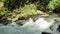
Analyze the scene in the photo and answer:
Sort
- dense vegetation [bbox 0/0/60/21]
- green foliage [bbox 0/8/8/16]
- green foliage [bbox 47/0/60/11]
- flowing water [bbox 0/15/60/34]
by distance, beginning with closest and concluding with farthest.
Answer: flowing water [bbox 0/15/60/34], dense vegetation [bbox 0/0/60/21], green foliage [bbox 47/0/60/11], green foliage [bbox 0/8/8/16]

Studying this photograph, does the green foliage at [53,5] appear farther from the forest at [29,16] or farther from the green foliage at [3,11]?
the green foliage at [3,11]

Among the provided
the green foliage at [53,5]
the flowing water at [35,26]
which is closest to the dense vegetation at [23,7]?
the green foliage at [53,5]

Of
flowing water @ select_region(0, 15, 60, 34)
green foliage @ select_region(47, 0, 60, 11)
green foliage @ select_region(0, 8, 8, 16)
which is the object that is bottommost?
flowing water @ select_region(0, 15, 60, 34)

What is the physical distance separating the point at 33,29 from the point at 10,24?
119 inches

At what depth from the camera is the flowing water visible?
72.2 ft

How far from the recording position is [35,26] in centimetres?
2364

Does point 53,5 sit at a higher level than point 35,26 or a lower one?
higher

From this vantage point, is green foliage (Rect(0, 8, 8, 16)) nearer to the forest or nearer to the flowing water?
the forest

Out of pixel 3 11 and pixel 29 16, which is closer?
pixel 29 16

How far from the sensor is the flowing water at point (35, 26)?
72.2 ft

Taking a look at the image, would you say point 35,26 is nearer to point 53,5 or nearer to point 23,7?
point 53,5

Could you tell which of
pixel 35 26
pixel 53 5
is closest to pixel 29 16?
pixel 35 26

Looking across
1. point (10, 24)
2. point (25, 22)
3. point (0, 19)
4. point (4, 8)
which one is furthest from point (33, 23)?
point (4, 8)

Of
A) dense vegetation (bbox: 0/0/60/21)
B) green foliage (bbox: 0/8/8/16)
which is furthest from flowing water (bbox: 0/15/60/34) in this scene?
green foliage (bbox: 0/8/8/16)
